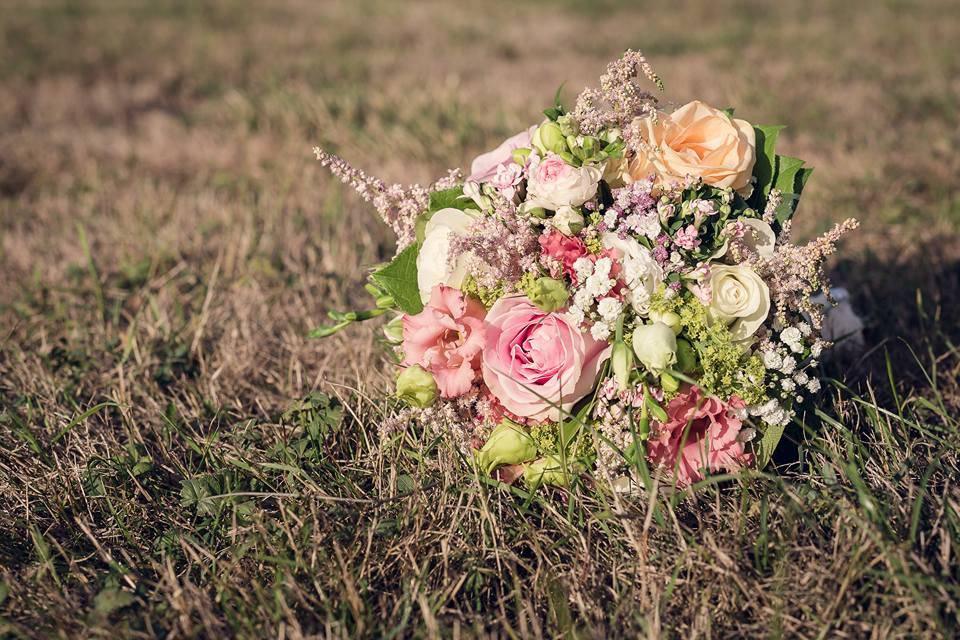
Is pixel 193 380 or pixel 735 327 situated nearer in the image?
pixel 735 327

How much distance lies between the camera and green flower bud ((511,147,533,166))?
1688 millimetres

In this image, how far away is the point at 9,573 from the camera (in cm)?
155

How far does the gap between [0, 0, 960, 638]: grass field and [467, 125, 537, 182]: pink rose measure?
645mm

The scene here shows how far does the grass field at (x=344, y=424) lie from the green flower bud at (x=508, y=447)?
93 millimetres

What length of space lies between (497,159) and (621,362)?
64cm

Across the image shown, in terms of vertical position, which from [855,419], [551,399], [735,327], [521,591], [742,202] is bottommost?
[521,591]

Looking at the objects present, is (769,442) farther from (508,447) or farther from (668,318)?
(508,447)

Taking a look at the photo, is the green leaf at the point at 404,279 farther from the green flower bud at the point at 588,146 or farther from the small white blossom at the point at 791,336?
the small white blossom at the point at 791,336

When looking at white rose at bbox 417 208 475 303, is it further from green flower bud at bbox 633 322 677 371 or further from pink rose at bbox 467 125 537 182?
green flower bud at bbox 633 322 677 371

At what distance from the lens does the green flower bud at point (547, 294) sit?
5.05 ft

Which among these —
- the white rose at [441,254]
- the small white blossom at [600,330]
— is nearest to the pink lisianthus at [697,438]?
the small white blossom at [600,330]

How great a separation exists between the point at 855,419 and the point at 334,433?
132cm

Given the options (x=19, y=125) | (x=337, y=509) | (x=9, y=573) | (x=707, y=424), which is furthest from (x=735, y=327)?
(x=19, y=125)

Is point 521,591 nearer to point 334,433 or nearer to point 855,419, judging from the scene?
point 334,433
